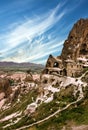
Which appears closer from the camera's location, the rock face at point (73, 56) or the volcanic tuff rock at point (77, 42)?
the rock face at point (73, 56)

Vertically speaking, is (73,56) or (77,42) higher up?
(77,42)

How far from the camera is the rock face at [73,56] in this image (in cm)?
13409

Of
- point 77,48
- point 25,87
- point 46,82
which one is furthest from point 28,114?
point 25,87

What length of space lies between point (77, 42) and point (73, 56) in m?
9.17

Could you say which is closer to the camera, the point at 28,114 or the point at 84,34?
the point at 28,114

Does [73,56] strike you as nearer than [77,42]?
Yes

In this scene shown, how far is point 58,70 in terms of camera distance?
13975 centimetres

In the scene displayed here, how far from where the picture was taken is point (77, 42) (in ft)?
493

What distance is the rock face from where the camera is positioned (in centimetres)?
13409

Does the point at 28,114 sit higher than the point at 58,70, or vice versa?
the point at 58,70

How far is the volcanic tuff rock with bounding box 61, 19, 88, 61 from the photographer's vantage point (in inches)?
5728

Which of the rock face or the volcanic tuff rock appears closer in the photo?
the rock face

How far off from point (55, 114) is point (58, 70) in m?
42.7

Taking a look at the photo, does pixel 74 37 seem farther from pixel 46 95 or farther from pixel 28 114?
pixel 28 114
